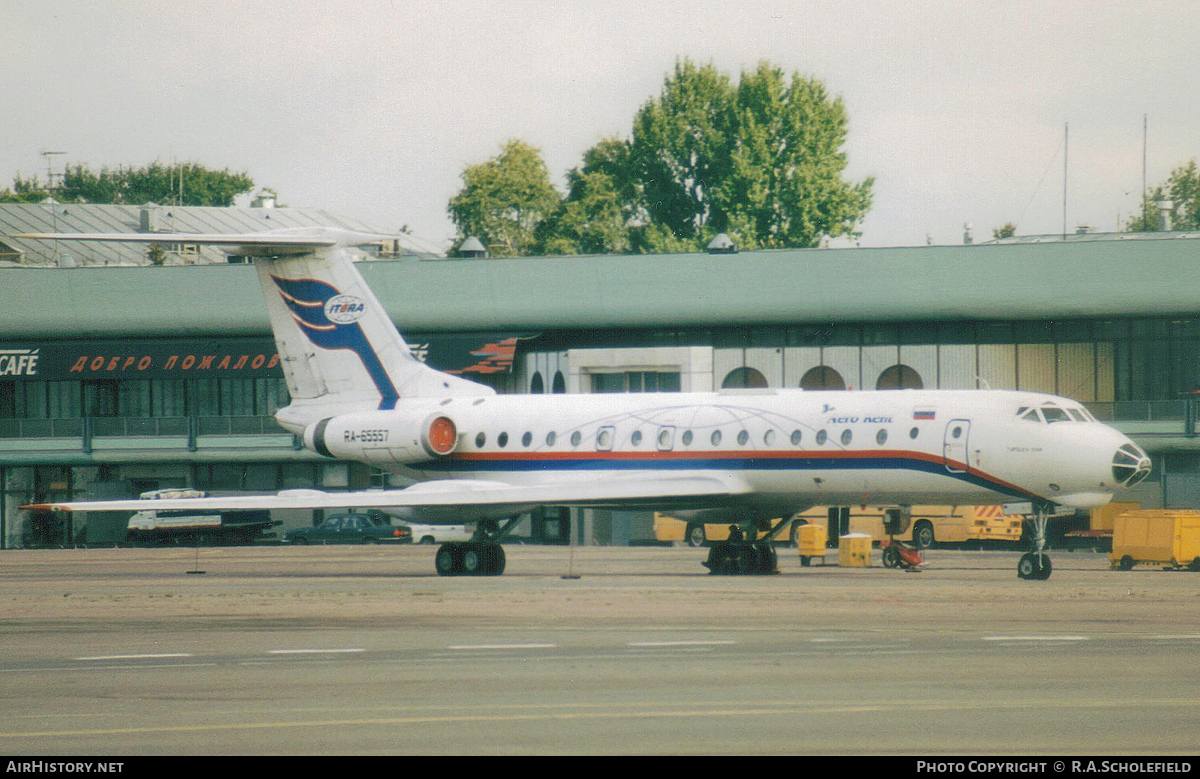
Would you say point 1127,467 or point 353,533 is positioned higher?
point 1127,467

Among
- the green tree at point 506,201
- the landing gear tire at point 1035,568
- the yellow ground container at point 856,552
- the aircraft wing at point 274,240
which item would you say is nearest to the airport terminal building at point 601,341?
the yellow ground container at point 856,552

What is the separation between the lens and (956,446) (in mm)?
26922

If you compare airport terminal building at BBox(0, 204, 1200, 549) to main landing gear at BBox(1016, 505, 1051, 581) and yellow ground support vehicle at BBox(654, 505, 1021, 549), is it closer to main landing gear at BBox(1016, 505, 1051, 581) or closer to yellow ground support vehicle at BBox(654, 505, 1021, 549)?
yellow ground support vehicle at BBox(654, 505, 1021, 549)

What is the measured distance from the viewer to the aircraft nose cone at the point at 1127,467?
1024 inches

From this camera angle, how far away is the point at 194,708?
11.6 metres

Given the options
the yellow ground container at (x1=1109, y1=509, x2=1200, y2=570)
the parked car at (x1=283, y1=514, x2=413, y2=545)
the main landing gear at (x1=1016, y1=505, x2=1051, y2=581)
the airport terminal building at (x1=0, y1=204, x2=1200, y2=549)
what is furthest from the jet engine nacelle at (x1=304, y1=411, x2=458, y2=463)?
the parked car at (x1=283, y1=514, x2=413, y2=545)

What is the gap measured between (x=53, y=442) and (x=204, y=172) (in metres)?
59.9

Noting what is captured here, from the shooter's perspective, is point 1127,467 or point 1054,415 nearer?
Answer: point 1127,467

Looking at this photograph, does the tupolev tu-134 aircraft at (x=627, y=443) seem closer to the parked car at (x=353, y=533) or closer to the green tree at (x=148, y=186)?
the parked car at (x=353, y=533)

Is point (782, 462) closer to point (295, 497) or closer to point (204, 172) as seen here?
point (295, 497)

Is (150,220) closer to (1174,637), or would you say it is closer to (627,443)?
(627,443)

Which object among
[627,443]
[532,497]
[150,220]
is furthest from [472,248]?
[532,497]

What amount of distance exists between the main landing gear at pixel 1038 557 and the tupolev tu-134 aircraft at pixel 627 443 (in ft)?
0.12

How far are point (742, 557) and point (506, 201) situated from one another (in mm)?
65415
